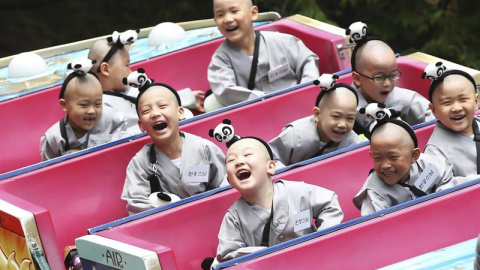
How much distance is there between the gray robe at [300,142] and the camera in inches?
207

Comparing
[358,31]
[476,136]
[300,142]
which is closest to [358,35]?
[358,31]

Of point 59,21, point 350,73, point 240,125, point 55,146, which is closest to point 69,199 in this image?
point 55,146

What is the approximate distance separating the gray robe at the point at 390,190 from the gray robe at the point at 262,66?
132cm

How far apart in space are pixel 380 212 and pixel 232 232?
0.62 meters

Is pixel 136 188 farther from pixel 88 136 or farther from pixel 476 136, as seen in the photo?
pixel 476 136

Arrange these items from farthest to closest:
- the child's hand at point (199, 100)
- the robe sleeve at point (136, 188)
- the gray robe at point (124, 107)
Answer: the child's hand at point (199, 100), the gray robe at point (124, 107), the robe sleeve at point (136, 188)

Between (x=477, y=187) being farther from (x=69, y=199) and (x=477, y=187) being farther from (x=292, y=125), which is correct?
(x=69, y=199)

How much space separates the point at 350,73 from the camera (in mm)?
5785

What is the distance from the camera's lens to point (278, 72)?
611 centimetres

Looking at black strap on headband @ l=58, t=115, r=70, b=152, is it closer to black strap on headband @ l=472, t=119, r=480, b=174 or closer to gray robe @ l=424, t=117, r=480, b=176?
gray robe @ l=424, t=117, r=480, b=176

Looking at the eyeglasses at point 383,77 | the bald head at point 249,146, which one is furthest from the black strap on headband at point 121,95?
the bald head at point 249,146

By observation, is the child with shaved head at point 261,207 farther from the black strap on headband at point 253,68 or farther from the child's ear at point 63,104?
the black strap on headband at point 253,68

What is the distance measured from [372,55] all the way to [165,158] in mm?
1051

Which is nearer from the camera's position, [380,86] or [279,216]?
[279,216]
